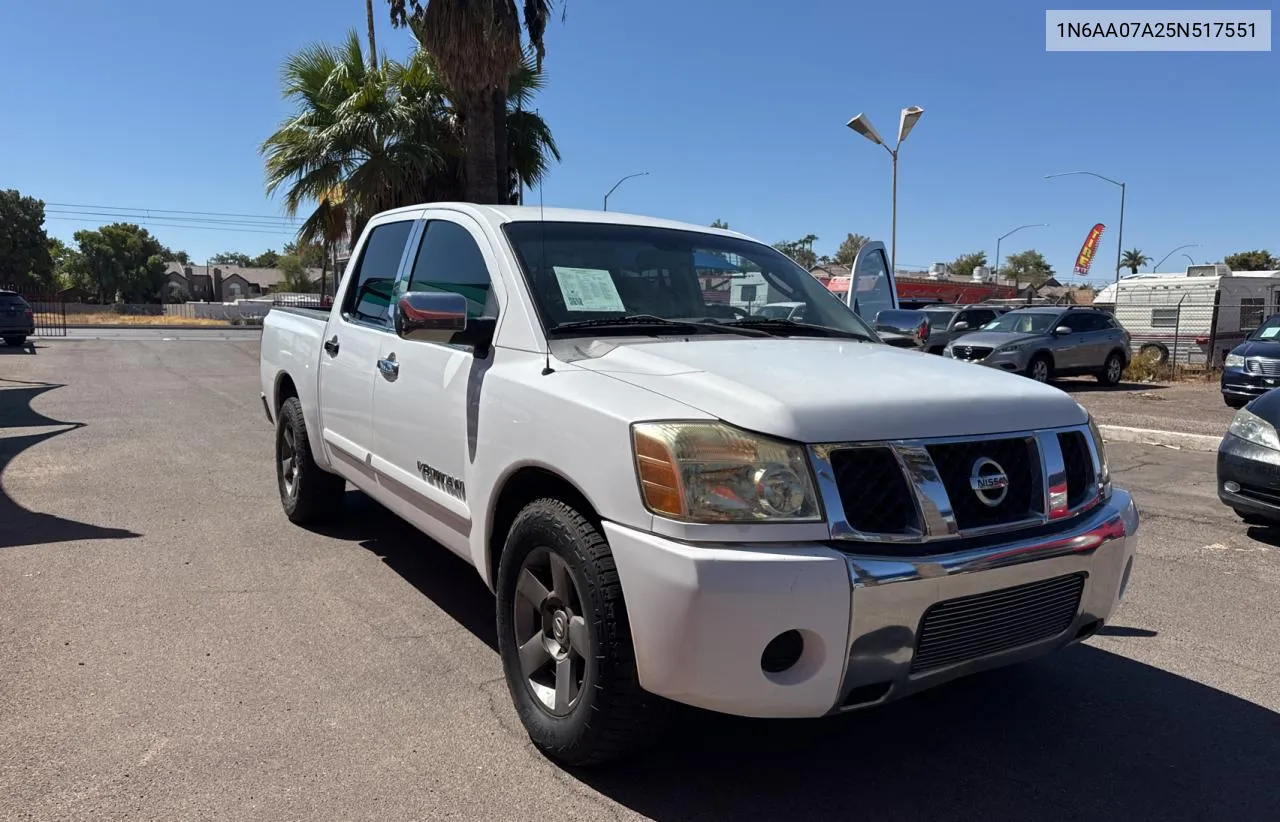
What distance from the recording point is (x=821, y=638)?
2.40 metres

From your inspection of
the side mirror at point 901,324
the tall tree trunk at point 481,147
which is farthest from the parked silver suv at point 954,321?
the side mirror at point 901,324

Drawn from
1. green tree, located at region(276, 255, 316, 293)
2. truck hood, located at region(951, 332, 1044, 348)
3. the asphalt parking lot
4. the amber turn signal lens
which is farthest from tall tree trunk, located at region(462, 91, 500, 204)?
green tree, located at region(276, 255, 316, 293)

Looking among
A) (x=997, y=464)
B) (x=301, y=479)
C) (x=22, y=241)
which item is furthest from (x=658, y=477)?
Answer: (x=22, y=241)

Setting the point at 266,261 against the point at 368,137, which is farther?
the point at 266,261

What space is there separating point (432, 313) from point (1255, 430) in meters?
5.33

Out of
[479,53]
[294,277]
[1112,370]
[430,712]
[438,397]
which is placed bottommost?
[1112,370]

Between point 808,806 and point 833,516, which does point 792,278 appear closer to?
point 833,516

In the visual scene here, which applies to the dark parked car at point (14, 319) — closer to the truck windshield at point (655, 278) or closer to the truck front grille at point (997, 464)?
the truck windshield at point (655, 278)

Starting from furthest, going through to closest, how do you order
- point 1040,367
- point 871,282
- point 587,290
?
point 1040,367 < point 871,282 < point 587,290

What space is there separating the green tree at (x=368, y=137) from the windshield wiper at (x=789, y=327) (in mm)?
12988

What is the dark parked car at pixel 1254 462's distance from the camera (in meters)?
5.59

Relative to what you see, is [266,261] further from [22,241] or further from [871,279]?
[871,279]

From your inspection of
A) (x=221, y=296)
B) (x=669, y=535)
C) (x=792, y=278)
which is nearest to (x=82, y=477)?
(x=792, y=278)

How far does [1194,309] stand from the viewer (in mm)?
22234
